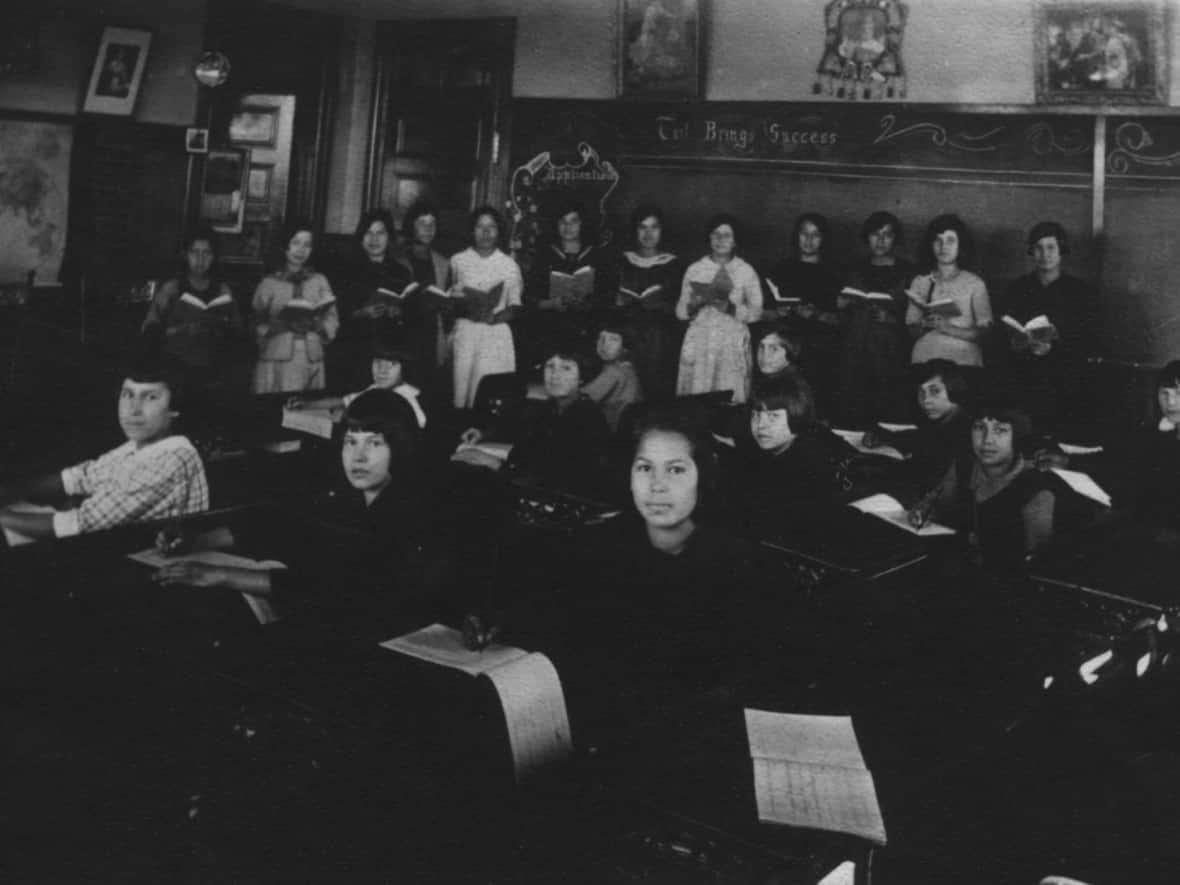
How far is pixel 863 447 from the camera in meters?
4.17

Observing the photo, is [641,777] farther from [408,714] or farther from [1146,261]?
[1146,261]

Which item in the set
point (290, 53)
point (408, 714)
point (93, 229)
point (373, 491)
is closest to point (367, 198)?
point (290, 53)

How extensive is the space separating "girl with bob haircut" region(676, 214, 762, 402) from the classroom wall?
3.40 m

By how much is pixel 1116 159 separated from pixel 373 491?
485cm

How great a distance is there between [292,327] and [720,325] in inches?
83.8

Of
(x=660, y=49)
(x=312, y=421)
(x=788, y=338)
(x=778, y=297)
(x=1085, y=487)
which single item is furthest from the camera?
(x=660, y=49)

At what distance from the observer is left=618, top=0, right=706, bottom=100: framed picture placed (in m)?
6.94

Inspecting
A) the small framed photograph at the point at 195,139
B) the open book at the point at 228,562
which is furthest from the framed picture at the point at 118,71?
the open book at the point at 228,562

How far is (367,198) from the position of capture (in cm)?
791

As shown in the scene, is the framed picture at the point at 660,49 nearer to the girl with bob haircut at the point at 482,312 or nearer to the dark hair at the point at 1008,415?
the girl with bob haircut at the point at 482,312

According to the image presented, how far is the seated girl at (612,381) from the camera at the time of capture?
5035mm

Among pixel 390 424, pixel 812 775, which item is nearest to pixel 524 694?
pixel 812 775

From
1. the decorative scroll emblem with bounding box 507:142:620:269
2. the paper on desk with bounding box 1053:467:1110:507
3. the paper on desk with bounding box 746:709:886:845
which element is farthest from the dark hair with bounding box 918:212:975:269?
the paper on desk with bounding box 746:709:886:845

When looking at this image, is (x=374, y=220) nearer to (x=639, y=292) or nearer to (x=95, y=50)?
(x=639, y=292)
